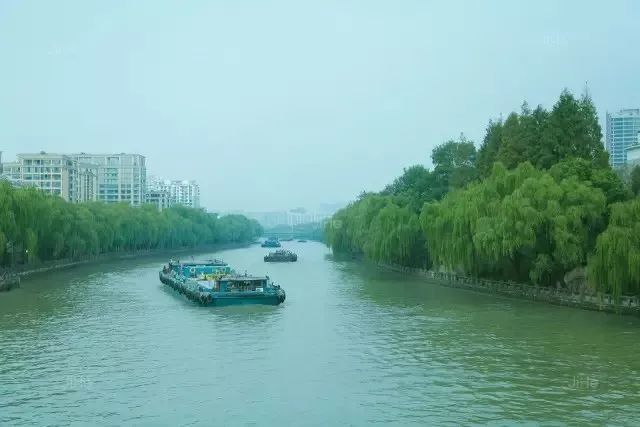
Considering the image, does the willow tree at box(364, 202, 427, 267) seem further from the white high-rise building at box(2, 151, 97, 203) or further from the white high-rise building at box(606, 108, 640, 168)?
the white high-rise building at box(2, 151, 97, 203)

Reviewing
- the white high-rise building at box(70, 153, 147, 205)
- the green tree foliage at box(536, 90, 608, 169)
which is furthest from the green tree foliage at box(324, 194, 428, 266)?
the white high-rise building at box(70, 153, 147, 205)

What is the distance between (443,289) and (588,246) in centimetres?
1109

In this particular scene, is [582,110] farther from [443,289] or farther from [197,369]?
[197,369]

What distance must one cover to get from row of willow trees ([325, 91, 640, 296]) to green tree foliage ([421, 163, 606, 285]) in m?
0.04

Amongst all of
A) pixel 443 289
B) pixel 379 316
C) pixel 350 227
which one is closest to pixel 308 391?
pixel 379 316

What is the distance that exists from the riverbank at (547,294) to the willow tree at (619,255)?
655 mm

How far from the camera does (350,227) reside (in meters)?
76.2

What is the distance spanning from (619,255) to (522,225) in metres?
6.66

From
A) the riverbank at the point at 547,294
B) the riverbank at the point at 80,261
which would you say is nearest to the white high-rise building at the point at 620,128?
the riverbank at the point at 80,261

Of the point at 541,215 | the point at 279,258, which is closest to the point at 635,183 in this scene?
the point at 541,215

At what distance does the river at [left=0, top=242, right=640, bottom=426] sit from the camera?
16.3 metres

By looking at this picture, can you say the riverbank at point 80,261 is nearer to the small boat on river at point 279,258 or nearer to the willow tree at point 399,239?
the small boat on river at point 279,258

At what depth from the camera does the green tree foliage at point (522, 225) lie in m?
32.4

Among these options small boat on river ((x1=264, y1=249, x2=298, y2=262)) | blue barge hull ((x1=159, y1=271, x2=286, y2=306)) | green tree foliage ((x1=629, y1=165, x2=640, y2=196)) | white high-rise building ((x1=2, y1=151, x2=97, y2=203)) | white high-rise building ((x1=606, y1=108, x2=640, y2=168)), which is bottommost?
blue barge hull ((x1=159, y1=271, x2=286, y2=306))
